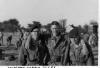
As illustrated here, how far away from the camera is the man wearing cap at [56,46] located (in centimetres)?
388

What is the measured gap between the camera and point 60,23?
3879 mm

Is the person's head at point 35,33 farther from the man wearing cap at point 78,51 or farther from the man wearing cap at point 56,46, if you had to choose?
the man wearing cap at point 78,51

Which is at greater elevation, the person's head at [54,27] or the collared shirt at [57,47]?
the person's head at [54,27]

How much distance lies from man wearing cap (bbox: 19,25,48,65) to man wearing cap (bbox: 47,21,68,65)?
129 mm

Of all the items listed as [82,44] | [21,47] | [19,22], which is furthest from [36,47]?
[82,44]

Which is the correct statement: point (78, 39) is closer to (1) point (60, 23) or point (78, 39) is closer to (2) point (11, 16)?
(1) point (60, 23)

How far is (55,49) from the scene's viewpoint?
389cm

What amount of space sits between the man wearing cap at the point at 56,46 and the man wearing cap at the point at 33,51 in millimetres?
129

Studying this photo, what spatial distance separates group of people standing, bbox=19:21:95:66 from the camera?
151 inches

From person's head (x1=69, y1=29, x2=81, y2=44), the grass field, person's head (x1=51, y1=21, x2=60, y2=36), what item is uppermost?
person's head (x1=51, y1=21, x2=60, y2=36)

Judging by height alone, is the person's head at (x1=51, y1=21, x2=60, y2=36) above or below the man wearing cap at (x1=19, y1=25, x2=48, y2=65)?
above

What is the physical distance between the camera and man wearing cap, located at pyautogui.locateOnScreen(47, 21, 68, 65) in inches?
153

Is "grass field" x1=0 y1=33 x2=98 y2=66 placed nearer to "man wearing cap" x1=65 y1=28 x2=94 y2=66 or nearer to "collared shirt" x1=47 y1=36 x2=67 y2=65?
"man wearing cap" x1=65 y1=28 x2=94 y2=66

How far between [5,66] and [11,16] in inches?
34.8
